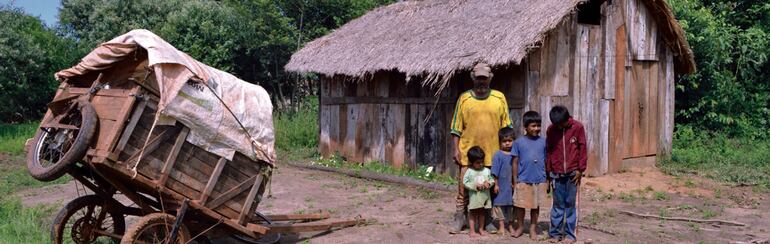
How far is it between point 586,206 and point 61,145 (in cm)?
591

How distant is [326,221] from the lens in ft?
22.7

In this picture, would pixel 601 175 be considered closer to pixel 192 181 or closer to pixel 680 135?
pixel 680 135

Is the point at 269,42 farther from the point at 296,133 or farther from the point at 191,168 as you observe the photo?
the point at 191,168

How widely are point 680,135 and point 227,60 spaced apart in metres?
12.9

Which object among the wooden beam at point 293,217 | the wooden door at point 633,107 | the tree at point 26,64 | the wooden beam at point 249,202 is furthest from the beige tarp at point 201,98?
the tree at point 26,64

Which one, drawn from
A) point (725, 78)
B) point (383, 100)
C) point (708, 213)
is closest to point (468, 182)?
point (708, 213)

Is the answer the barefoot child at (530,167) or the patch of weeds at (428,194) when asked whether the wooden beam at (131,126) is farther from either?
the patch of weeds at (428,194)

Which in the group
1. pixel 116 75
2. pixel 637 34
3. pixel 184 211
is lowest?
pixel 184 211

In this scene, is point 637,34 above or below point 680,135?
above

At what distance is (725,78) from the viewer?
44.7 ft

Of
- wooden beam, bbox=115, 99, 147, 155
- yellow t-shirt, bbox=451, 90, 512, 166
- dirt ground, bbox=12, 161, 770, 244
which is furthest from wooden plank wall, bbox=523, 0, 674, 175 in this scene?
wooden beam, bbox=115, 99, 147, 155

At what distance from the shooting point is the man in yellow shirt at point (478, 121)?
651 centimetres

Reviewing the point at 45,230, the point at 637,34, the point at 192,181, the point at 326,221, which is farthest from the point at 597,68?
the point at 45,230

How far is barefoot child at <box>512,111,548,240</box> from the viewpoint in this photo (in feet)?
20.4
